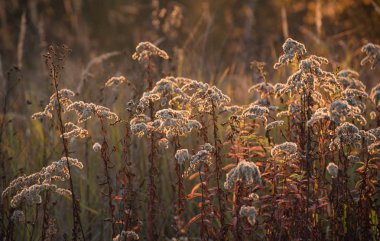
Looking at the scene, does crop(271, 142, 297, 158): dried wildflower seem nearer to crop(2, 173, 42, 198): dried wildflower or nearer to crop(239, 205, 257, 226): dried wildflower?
crop(239, 205, 257, 226): dried wildflower

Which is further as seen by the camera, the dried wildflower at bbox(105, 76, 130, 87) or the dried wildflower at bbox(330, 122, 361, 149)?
the dried wildflower at bbox(105, 76, 130, 87)

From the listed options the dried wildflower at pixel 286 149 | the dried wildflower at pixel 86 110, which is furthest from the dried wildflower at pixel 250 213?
the dried wildflower at pixel 86 110

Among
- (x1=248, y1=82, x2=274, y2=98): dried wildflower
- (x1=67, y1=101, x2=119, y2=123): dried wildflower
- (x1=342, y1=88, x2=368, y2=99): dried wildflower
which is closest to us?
(x1=67, y1=101, x2=119, y2=123): dried wildflower

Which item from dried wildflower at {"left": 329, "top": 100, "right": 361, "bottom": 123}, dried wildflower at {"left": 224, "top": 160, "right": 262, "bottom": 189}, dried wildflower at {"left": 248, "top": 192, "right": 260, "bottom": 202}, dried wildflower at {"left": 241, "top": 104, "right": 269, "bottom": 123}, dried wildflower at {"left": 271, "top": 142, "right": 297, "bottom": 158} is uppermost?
dried wildflower at {"left": 241, "top": 104, "right": 269, "bottom": 123}

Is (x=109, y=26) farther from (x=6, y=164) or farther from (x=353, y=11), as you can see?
(x=6, y=164)

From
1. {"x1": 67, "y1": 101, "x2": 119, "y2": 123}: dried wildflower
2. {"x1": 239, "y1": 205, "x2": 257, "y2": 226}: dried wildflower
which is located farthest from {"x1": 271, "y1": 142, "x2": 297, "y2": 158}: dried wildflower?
{"x1": 67, "y1": 101, "x2": 119, "y2": 123}: dried wildflower

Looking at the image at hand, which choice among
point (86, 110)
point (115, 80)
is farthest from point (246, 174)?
point (115, 80)

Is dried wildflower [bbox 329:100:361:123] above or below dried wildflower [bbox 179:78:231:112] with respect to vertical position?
below

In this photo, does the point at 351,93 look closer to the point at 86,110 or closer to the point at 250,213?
the point at 250,213

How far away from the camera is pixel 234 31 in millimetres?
15078

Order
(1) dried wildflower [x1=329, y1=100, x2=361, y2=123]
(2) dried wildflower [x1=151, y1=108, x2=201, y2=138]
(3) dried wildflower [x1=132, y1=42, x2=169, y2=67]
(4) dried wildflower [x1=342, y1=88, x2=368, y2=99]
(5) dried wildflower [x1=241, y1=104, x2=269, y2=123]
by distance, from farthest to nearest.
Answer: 1. (3) dried wildflower [x1=132, y1=42, x2=169, y2=67]
2. (4) dried wildflower [x1=342, y1=88, x2=368, y2=99]
3. (5) dried wildflower [x1=241, y1=104, x2=269, y2=123]
4. (2) dried wildflower [x1=151, y1=108, x2=201, y2=138]
5. (1) dried wildflower [x1=329, y1=100, x2=361, y2=123]

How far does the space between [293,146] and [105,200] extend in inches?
79.1

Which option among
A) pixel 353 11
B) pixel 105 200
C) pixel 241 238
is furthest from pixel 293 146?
pixel 353 11

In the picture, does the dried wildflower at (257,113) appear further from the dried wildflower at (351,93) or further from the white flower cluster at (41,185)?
the white flower cluster at (41,185)
